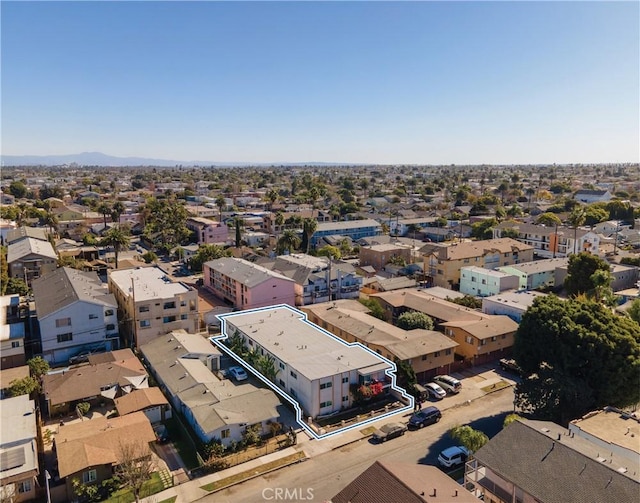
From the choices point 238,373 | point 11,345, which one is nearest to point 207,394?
point 238,373

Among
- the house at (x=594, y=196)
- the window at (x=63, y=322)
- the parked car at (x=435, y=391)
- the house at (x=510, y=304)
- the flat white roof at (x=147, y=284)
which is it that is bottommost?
the parked car at (x=435, y=391)

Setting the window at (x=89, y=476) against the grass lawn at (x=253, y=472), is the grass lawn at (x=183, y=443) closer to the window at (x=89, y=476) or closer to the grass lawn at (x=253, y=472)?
the grass lawn at (x=253, y=472)

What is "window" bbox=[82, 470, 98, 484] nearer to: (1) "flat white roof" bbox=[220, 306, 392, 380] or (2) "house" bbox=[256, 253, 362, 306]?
(1) "flat white roof" bbox=[220, 306, 392, 380]

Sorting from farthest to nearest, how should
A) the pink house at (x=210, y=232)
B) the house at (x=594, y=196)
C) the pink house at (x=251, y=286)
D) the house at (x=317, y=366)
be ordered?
the house at (x=594, y=196)
the pink house at (x=210, y=232)
the pink house at (x=251, y=286)
the house at (x=317, y=366)

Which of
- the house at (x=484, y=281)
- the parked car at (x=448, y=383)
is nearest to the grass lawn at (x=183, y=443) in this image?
the parked car at (x=448, y=383)

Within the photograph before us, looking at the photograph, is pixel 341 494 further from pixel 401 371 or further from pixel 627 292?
pixel 627 292

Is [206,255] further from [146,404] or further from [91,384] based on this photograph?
[146,404]

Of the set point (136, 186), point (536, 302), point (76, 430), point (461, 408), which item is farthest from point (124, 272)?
point (136, 186)
